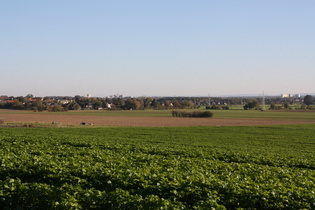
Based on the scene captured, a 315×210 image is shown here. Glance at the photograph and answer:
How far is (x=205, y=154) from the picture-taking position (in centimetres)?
2309

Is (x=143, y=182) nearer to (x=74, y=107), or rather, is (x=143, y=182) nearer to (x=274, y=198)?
(x=274, y=198)

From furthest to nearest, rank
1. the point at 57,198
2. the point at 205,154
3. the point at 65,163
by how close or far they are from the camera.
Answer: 1. the point at 205,154
2. the point at 65,163
3. the point at 57,198

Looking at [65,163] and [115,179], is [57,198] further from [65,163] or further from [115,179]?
[65,163]

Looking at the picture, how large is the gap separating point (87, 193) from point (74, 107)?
487 ft

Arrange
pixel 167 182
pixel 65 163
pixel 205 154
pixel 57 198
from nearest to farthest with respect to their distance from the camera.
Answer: pixel 57 198
pixel 167 182
pixel 65 163
pixel 205 154

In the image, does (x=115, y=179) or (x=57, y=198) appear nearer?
(x=57, y=198)

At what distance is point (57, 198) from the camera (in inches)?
402

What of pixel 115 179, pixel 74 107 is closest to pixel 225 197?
pixel 115 179

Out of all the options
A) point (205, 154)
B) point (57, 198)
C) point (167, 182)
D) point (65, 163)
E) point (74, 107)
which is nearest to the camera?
point (57, 198)

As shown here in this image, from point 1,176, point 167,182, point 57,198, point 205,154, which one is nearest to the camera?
point 57,198

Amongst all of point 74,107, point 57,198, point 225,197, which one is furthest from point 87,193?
point 74,107

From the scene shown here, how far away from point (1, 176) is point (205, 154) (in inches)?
533

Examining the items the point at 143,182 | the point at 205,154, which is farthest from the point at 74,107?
the point at 143,182

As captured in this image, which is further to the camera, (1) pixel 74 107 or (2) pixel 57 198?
(1) pixel 74 107
